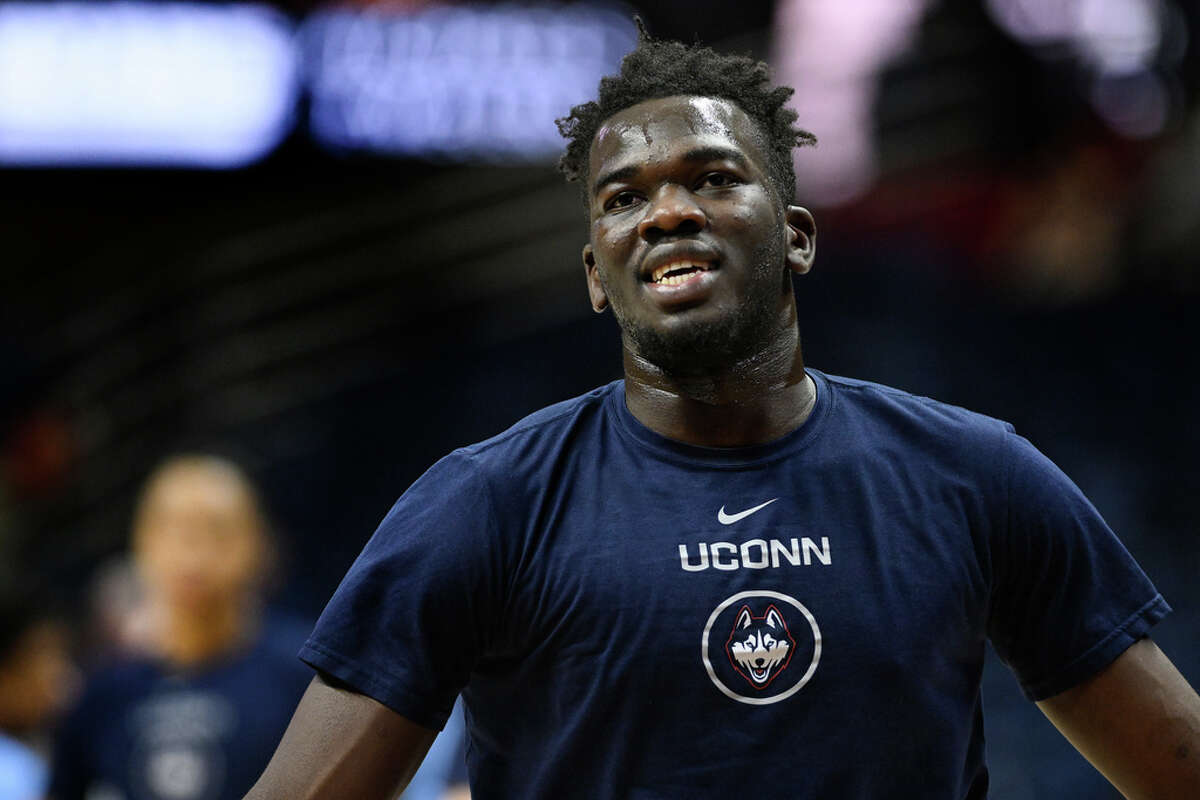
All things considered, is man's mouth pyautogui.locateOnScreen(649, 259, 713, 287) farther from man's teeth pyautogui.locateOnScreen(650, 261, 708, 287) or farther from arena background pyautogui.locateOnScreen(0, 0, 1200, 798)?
arena background pyautogui.locateOnScreen(0, 0, 1200, 798)

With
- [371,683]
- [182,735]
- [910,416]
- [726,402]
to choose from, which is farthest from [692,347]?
[182,735]

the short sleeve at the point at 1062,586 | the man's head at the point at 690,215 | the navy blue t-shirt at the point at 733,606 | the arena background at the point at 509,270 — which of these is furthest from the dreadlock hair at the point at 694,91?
the arena background at the point at 509,270

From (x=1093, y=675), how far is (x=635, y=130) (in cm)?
106

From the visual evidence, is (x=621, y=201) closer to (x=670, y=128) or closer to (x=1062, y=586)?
(x=670, y=128)

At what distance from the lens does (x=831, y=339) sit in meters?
8.94

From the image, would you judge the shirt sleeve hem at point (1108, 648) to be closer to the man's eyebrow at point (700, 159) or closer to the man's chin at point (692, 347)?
the man's chin at point (692, 347)

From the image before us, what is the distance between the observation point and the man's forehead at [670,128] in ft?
7.85

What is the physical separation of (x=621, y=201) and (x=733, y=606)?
2.15 ft

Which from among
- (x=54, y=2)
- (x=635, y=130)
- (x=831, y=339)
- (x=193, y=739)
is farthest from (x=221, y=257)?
(x=635, y=130)

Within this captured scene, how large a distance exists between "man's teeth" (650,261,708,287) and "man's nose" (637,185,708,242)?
1.9 inches

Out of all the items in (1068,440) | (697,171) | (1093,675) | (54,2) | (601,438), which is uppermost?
(54,2)

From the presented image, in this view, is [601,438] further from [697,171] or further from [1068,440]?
[1068,440]

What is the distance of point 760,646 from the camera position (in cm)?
217

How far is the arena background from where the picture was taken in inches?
336
